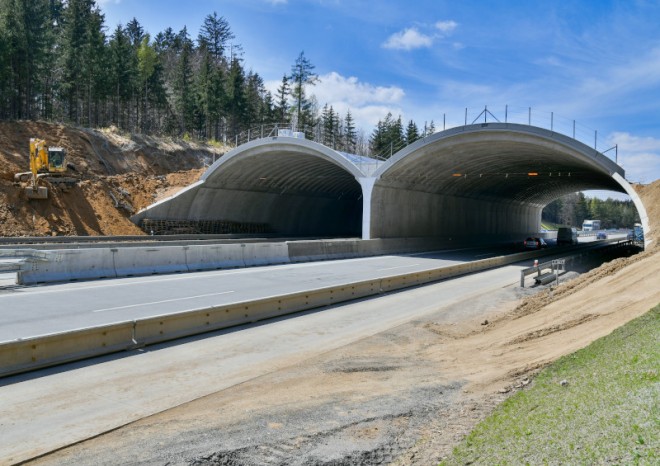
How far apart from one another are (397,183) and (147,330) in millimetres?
29840

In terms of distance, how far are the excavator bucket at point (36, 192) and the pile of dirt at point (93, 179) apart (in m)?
0.33

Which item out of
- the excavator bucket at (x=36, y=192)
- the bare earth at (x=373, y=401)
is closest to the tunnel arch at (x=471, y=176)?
the bare earth at (x=373, y=401)

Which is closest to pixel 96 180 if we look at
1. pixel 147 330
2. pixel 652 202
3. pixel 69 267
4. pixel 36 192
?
pixel 36 192

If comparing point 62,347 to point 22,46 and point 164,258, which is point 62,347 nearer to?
point 164,258

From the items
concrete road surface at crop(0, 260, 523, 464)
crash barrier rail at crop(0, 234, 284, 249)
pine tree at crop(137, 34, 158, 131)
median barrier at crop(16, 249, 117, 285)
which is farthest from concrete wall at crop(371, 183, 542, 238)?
pine tree at crop(137, 34, 158, 131)

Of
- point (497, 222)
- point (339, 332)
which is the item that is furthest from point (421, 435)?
point (497, 222)

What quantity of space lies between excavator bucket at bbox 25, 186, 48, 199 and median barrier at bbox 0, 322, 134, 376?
93.2 feet

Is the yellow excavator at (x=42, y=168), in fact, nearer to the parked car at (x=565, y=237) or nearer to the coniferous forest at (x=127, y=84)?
the coniferous forest at (x=127, y=84)

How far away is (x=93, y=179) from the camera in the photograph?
40.4 m

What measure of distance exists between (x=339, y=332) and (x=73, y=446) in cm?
744

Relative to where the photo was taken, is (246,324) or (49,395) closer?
(49,395)

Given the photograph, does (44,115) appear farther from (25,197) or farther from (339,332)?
(339,332)

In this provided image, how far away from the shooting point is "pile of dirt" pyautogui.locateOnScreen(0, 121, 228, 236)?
3344 cm

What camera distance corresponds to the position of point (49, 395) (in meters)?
7.66
